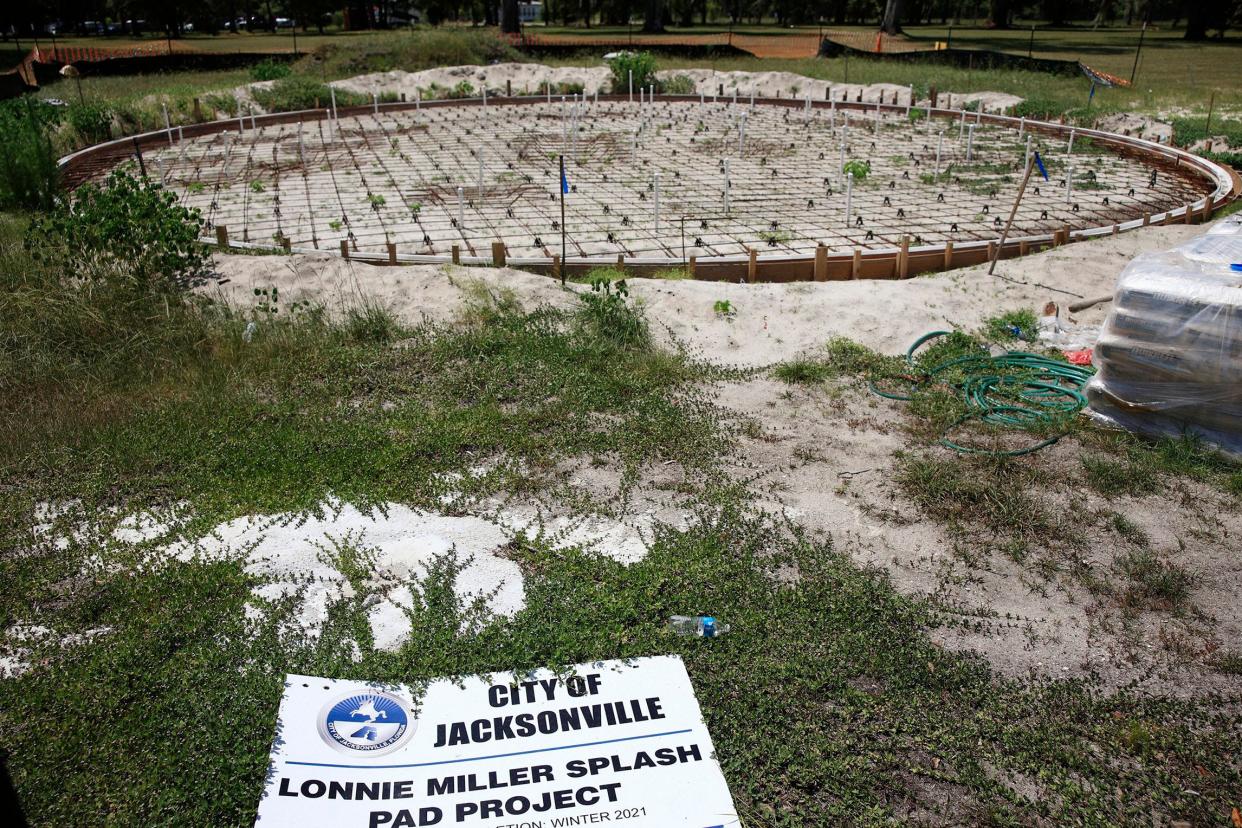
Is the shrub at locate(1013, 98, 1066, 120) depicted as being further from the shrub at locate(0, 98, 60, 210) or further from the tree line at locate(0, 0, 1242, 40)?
the tree line at locate(0, 0, 1242, 40)

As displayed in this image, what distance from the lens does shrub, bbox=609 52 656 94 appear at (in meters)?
20.8

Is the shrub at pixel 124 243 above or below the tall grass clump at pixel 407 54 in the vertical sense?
below

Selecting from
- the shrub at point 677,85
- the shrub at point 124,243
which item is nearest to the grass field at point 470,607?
the shrub at point 124,243

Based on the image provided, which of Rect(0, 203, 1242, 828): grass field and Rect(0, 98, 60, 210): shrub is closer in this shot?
Rect(0, 203, 1242, 828): grass field

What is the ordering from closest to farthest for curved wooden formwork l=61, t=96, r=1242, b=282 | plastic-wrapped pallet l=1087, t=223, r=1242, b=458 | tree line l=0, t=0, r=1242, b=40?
plastic-wrapped pallet l=1087, t=223, r=1242, b=458, curved wooden formwork l=61, t=96, r=1242, b=282, tree line l=0, t=0, r=1242, b=40

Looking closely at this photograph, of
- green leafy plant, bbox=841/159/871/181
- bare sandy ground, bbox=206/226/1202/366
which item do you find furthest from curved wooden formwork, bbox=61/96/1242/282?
green leafy plant, bbox=841/159/871/181

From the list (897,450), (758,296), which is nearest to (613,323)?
(758,296)

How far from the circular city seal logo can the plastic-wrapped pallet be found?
4.64 m

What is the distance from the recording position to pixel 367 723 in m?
3.72

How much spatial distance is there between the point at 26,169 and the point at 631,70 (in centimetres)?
1350

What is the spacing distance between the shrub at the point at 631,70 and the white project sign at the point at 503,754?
18.9m

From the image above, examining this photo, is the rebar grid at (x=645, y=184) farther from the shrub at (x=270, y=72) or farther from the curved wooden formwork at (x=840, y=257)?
the shrub at (x=270, y=72)

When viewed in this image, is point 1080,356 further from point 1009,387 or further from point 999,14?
point 999,14

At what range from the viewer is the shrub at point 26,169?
9.82 metres
